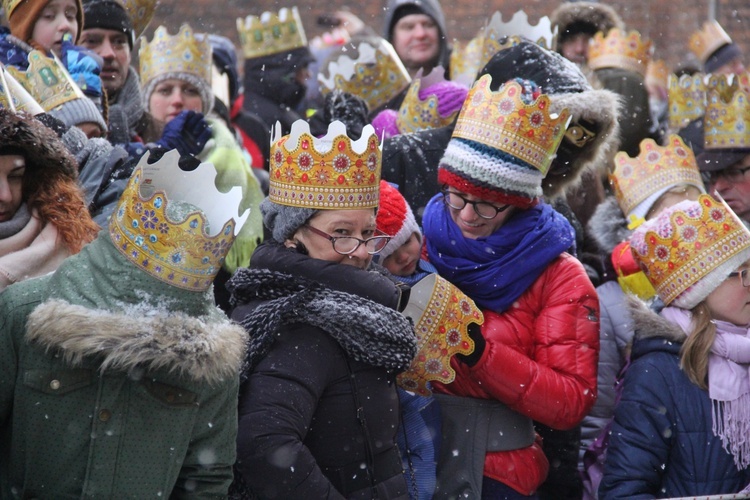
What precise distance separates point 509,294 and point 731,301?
0.83 meters

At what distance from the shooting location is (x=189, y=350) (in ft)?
8.89

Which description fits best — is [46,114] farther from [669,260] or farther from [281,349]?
[669,260]

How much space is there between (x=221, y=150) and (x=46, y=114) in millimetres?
1540

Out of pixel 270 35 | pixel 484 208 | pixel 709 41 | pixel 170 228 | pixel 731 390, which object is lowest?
pixel 270 35

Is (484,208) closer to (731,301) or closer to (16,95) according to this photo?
(731,301)

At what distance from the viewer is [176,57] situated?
5820 mm

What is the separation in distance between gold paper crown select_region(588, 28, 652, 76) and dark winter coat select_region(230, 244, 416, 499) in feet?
14.6

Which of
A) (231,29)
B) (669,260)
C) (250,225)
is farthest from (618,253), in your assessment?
(231,29)

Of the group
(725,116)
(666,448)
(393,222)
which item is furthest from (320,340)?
(725,116)

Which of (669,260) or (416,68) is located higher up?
(669,260)

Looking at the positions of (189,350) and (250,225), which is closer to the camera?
(189,350)

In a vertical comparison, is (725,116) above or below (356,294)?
below

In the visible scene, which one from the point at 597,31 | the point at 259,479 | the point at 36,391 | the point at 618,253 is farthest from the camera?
the point at 597,31

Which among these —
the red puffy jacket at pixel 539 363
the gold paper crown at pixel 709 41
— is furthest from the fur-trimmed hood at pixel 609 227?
the gold paper crown at pixel 709 41
